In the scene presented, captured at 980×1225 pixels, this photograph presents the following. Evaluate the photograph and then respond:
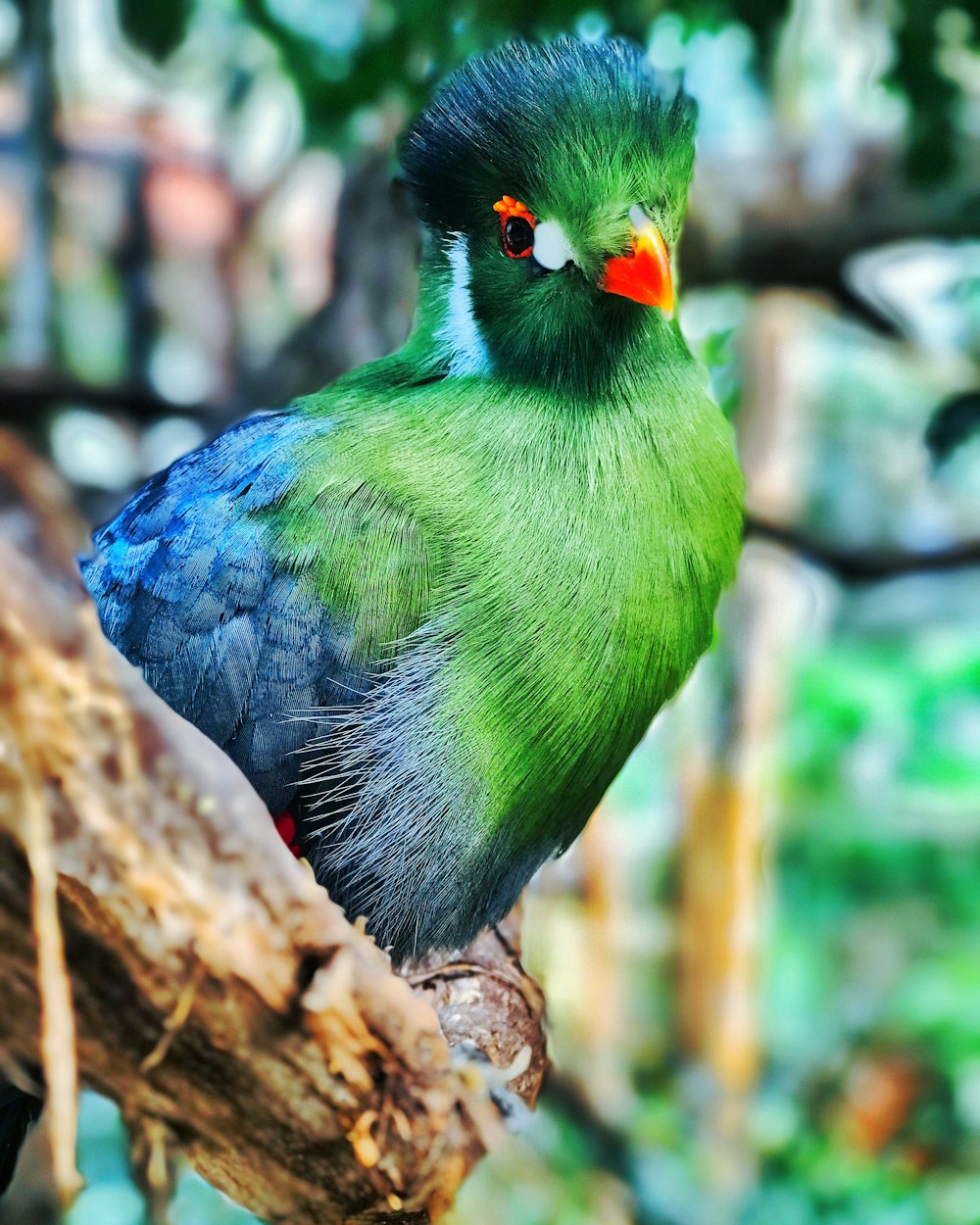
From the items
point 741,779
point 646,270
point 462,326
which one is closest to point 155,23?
point 462,326

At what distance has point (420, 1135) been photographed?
1.18 m

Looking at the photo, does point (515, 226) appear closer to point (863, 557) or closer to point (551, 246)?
point (551, 246)

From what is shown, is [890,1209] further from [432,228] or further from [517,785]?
[432,228]


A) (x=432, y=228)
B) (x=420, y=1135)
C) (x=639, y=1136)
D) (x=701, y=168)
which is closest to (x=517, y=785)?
(x=420, y=1135)

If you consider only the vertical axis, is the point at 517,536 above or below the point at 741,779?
above

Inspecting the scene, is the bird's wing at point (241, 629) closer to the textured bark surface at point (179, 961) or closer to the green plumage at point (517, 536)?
the green plumage at point (517, 536)

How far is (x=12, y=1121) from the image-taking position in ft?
4.90

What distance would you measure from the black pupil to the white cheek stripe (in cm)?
8

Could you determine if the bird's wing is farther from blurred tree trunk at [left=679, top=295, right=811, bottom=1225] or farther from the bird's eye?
blurred tree trunk at [left=679, top=295, right=811, bottom=1225]

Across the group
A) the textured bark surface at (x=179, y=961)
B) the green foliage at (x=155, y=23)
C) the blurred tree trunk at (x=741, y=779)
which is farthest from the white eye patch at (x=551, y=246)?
the blurred tree trunk at (x=741, y=779)

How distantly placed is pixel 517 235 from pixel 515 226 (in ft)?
0.03

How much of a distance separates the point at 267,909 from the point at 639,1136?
2.70 meters

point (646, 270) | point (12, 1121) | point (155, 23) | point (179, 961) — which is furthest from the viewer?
point (155, 23)

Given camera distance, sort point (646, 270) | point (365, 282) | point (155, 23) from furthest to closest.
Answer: point (365, 282) < point (155, 23) < point (646, 270)
